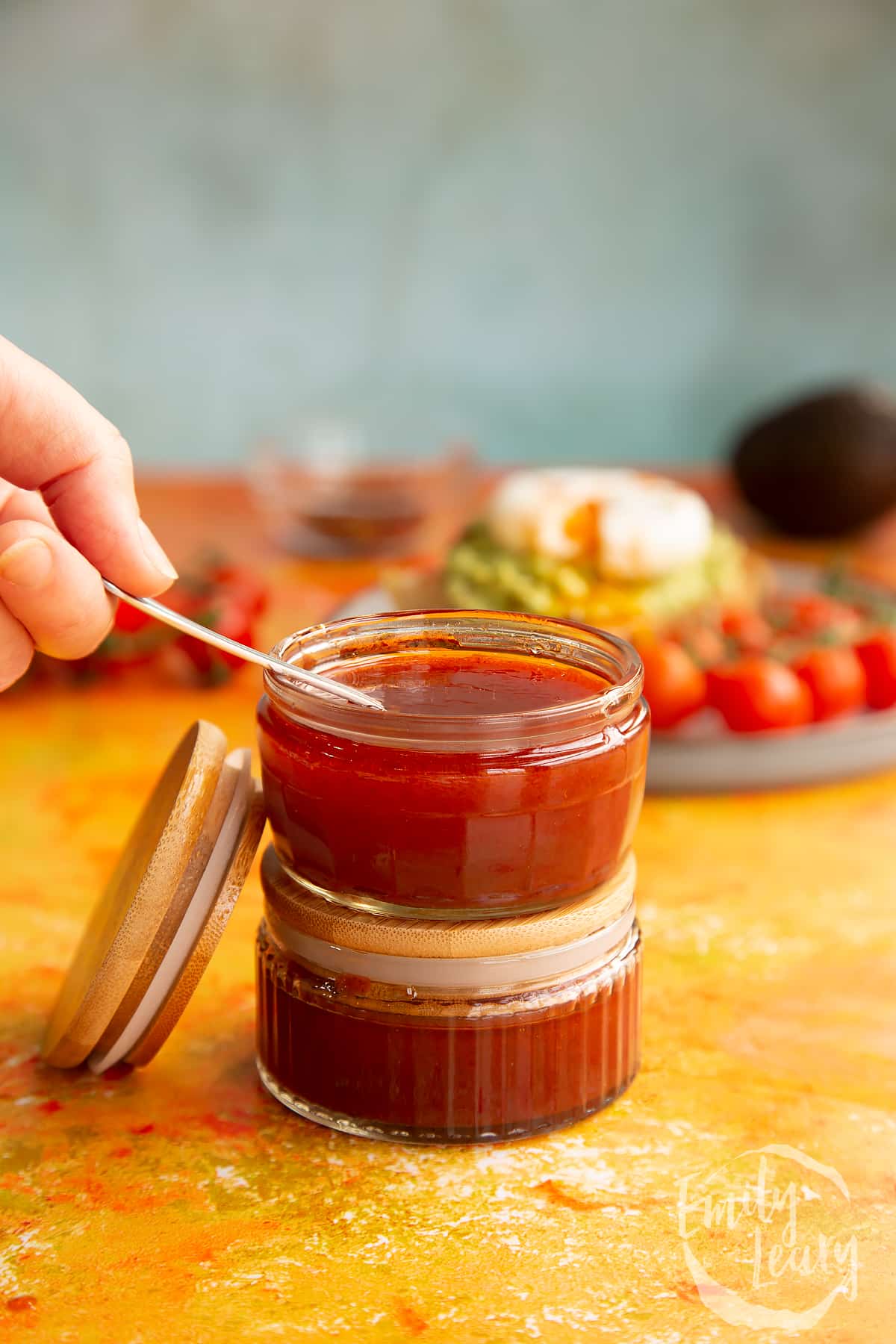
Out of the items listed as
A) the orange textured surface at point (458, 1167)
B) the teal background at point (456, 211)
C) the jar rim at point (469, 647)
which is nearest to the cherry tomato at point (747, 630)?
the orange textured surface at point (458, 1167)

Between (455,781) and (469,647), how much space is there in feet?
0.64

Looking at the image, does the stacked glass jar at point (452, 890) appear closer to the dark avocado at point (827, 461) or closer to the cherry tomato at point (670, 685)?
the cherry tomato at point (670, 685)

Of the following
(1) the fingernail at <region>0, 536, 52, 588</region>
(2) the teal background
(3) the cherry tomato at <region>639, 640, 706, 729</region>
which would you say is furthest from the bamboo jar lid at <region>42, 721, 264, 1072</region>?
(2) the teal background

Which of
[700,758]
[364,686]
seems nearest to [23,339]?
[700,758]

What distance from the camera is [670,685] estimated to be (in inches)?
75.4

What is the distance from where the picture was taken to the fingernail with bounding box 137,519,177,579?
3.58 feet

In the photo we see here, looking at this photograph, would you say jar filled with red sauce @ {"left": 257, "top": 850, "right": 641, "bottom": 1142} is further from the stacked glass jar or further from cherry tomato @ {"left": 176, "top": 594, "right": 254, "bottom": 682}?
cherry tomato @ {"left": 176, "top": 594, "right": 254, "bottom": 682}

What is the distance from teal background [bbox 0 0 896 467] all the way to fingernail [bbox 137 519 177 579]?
312 cm

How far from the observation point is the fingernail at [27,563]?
3.20 feet

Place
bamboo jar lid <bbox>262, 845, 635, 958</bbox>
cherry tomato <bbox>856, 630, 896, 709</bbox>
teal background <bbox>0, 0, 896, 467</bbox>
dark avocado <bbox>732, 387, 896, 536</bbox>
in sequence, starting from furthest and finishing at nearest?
teal background <bbox>0, 0, 896, 467</bbox>
dark avocado <bbox>732, 387, 896, 536</bbox>
cherry tomato <bbox>856, 630, 896, 709</bbox>
bamboo jar lid <bbox>262, 845, 635, 958</bbox>

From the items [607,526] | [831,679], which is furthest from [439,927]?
[607,526]

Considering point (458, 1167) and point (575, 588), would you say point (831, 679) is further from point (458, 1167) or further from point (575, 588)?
point (458, 1167)

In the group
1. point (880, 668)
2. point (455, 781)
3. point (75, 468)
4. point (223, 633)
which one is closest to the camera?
point (455, 781)

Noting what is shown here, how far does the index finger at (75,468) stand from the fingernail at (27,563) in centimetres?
9
